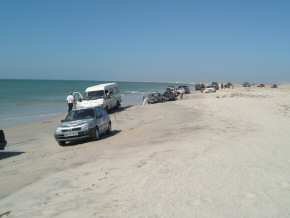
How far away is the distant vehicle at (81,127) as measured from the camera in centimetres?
1786

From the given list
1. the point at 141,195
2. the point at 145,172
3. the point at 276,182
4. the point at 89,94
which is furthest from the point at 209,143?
the point at 89,94

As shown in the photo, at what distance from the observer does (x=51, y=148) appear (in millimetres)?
17375

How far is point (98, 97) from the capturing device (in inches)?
1312

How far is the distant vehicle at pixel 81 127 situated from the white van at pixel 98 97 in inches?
482

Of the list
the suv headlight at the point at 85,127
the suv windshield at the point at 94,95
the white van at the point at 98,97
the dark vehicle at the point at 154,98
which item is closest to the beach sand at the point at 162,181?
the suv headlight at the point at 85,127

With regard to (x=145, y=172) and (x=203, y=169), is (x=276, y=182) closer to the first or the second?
(x=203, y=169)

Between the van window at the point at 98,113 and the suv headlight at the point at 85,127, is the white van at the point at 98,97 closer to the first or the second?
the van window at the point at 98,113

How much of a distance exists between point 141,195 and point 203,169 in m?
2.26

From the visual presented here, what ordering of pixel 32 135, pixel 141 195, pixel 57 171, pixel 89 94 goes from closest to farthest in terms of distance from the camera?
pixel 141 195 → pixel 57 171 → pixel 32 135 → pixel 89 94

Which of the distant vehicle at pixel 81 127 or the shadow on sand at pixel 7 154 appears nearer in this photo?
the shadow on sand at pixel 7 154

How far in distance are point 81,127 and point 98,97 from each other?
15.5m

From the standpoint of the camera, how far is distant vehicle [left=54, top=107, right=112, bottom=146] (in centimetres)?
1786

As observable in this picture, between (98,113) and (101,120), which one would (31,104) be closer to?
(98,113)

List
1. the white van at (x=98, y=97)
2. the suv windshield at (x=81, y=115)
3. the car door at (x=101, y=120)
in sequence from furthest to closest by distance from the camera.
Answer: the white van at (x=98, y=97)
the car door at (x=101, y=120)
the suv windshield at (x=81, y=115)
